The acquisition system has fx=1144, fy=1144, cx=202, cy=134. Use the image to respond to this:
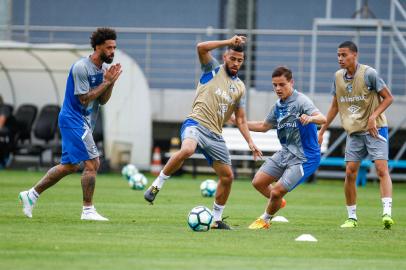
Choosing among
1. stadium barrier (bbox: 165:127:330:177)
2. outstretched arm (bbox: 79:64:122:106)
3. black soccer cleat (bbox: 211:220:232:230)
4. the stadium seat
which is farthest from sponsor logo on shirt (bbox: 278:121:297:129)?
the stadium seat

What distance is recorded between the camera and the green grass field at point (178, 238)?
10.1m

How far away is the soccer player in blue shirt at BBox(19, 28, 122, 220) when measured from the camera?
1388 cm

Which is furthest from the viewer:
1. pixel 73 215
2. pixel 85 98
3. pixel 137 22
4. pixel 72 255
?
pixel 137 22

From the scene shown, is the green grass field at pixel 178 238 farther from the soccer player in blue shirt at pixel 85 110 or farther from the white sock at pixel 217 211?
the soccer player in blue shirt at pixel 85 110

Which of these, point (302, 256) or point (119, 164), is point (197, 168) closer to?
point (119, 164)

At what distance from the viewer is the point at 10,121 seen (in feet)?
96.0

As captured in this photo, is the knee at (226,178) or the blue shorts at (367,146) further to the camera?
the blue shorts at (367,146)

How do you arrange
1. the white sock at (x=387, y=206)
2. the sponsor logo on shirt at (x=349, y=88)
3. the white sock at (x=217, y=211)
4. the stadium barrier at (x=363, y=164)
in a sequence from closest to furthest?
1. the white sock at (x=217, y=211)
2. the white sock at (x=387, y=206)
3. the sponsor logo on shirt at (x=349, y=88)
4. the stadium barrier at (x=363, y=164)

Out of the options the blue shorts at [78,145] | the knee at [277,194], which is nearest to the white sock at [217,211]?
the knee at [277,194]

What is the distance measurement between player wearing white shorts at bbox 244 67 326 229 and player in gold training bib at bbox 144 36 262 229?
35 centimetres

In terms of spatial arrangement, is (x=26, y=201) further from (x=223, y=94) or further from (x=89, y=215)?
(x=223, y=94)

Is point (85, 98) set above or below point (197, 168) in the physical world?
above

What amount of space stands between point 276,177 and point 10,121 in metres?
16.1

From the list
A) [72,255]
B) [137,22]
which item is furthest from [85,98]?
[137,22]
